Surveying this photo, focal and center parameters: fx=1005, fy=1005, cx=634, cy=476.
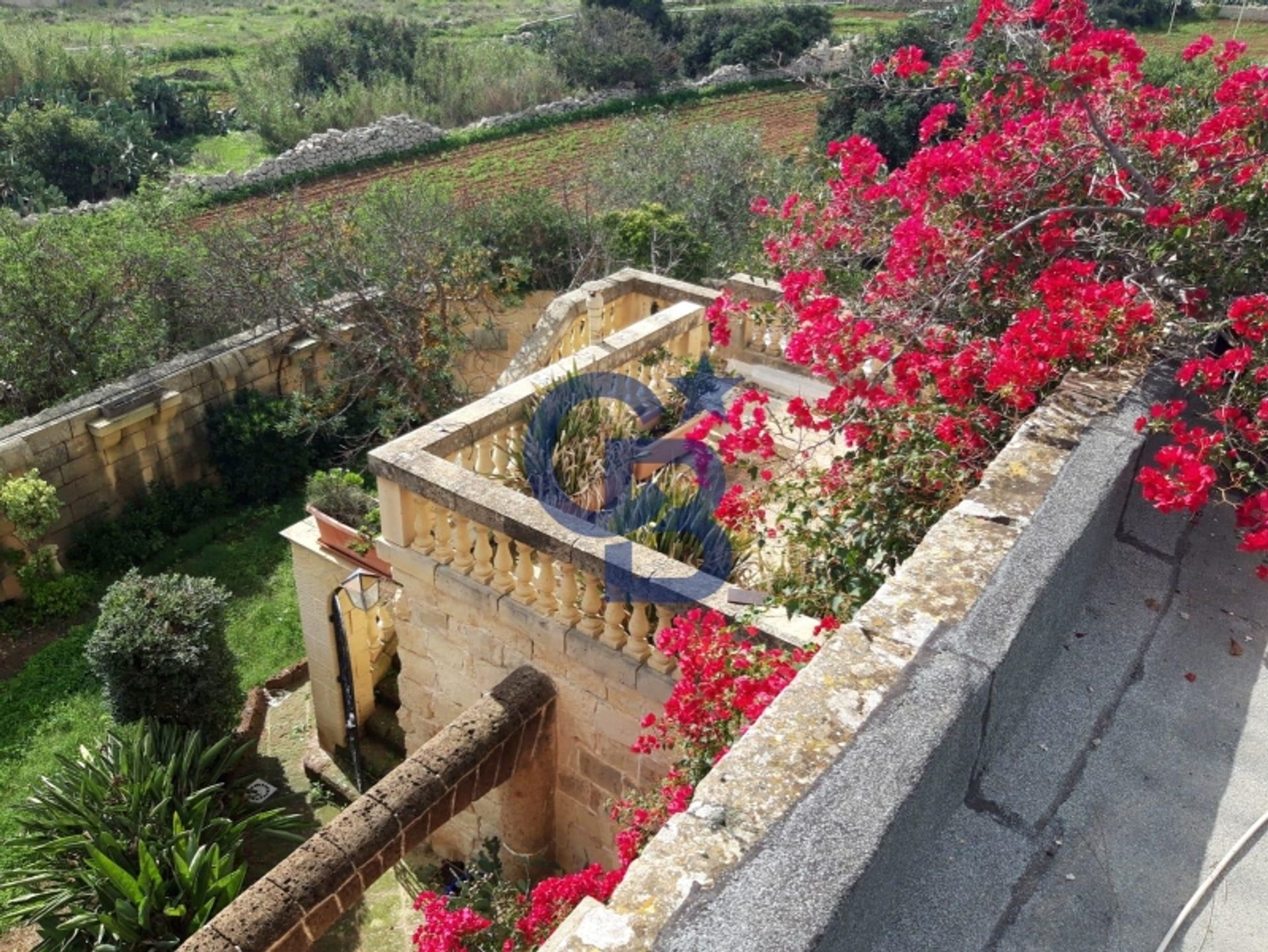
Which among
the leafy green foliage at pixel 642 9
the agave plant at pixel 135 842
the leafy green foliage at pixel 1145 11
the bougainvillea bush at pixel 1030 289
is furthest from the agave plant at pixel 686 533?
the leafy green foliage at pixel 642 9

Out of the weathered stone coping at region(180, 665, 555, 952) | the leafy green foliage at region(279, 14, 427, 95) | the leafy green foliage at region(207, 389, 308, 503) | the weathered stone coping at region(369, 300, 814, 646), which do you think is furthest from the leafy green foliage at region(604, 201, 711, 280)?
the leafy green foliage at region(279, 14, 427, 95)

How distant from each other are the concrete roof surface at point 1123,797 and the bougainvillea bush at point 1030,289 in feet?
1.09

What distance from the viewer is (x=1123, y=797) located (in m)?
2.36

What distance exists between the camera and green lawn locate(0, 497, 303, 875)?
7.82 m

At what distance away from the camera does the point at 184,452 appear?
1108cm

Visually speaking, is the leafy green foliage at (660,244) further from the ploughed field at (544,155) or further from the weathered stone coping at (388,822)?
the weathered stone coping at (388,822)

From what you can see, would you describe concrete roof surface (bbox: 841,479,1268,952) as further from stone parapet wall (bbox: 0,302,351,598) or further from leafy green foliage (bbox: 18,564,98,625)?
stone parapet wall (bbox: 0,302,351,598)

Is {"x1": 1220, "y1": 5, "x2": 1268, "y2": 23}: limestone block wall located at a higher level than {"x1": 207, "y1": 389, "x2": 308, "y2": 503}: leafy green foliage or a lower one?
higher

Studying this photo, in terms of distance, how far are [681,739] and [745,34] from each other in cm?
3846

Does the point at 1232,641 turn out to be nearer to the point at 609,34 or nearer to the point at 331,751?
the point at 331,751

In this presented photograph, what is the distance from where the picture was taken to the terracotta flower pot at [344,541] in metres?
5.97

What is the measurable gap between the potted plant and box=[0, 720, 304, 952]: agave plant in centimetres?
159

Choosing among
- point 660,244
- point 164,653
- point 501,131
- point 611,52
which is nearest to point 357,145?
point 501,131

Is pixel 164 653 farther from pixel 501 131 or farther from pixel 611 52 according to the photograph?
pixel 611 52
